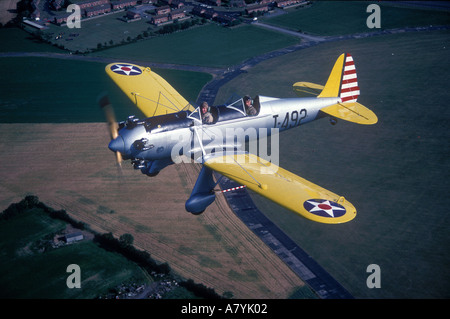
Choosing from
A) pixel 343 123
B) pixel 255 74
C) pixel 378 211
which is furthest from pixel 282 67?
pixel 378 211

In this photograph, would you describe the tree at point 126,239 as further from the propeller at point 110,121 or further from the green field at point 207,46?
the green field at point 207,46

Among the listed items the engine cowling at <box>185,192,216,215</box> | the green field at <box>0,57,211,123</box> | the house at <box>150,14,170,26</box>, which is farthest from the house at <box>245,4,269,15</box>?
the engine cowling at <box>185,192,216,215</box>

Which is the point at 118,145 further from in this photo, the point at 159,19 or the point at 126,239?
the point at 159,19

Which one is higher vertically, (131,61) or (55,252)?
(131,61)

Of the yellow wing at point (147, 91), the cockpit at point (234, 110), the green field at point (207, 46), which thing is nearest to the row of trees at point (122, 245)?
the yellow wing at point (147, 91)

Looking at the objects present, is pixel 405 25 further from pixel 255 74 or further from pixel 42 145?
pixel 42 145

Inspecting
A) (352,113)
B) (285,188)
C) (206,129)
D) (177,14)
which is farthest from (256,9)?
(285,188)

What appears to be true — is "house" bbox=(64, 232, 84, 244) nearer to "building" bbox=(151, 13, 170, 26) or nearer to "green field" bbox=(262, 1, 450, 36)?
"building" bbox=(151, 13, 170, 26)
